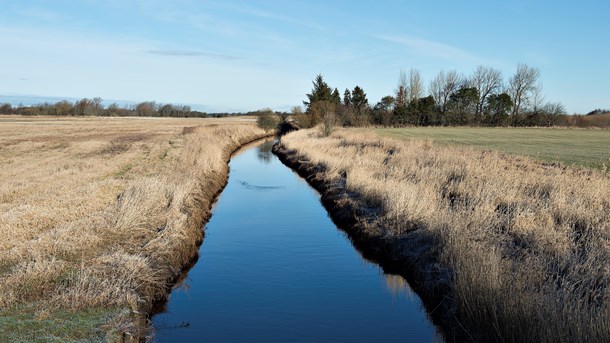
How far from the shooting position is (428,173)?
17656 millimetres

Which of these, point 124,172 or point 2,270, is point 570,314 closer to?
point 2,270

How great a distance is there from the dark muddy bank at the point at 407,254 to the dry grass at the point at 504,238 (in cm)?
4

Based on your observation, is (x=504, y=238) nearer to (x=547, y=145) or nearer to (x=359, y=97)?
(x=547, y=145)

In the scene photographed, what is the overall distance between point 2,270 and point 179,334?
313 cm

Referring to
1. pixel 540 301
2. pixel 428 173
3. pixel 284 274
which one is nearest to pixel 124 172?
pixel 284 274

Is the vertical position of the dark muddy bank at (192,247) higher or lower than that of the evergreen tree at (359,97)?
lower

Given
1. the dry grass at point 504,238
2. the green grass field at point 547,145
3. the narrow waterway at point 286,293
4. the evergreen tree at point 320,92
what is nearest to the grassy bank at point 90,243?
the narrow waterway at point 286,293

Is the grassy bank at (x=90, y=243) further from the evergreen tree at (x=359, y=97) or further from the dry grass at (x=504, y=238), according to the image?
the evergreen tree at (x=359, y=97)

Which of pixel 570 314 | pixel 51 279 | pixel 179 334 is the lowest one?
pixel 179 334

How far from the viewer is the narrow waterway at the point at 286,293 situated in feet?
25.1

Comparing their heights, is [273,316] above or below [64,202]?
below

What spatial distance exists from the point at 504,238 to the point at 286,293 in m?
4.70

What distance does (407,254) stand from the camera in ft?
34.2

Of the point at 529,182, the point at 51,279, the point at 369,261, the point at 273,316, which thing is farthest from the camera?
the point at 529,182
